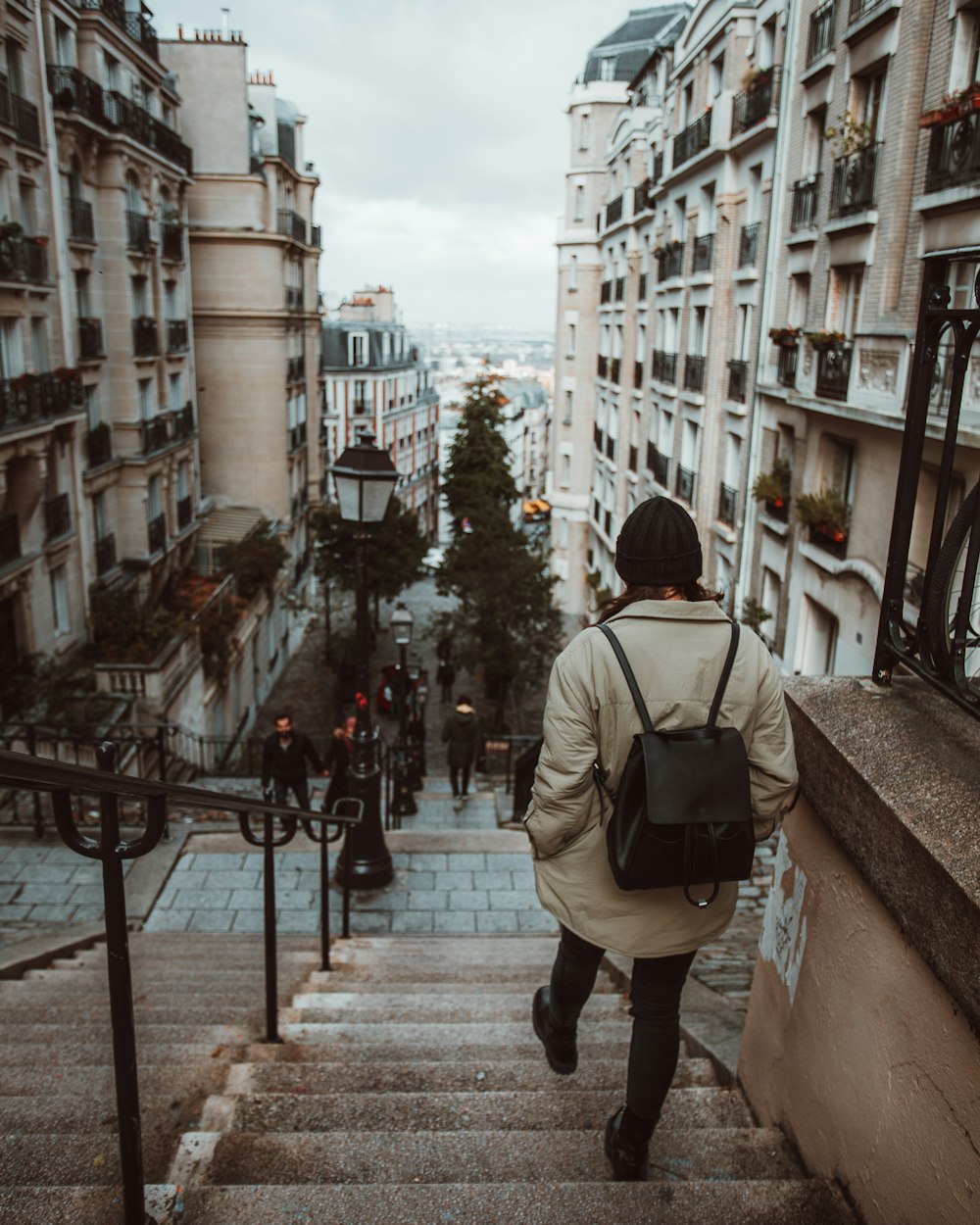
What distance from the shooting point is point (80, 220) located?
19703mm

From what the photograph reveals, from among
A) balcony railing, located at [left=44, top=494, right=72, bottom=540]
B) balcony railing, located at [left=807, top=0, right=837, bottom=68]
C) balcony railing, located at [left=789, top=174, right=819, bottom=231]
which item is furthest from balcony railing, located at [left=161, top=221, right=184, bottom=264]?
balcony railing, located at [left=807, top=0, right=837, bottom=68]

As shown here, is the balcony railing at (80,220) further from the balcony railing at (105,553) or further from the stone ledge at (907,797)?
the stone ledge at (907,797)

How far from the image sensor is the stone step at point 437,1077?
3.77 metres

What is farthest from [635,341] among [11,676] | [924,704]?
[924,704]

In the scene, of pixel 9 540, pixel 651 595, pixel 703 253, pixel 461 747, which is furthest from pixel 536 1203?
pixel 703 253

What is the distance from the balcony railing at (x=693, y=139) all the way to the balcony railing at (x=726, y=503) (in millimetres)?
7813

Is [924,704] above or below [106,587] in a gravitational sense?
above

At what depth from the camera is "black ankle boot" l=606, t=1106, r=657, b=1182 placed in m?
3.02

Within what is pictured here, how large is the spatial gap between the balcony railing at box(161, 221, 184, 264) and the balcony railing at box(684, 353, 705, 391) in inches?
522

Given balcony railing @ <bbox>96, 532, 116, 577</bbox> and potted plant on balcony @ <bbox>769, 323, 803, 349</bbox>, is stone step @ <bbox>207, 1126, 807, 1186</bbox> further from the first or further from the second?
balcony railing @ <bbox>96, 532, 116, 577</bbox>

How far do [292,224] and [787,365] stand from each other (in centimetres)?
1985

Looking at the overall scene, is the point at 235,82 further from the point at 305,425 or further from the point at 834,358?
the point at 834,358

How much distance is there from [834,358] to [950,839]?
14195 millimetres

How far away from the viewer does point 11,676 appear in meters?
15.9
